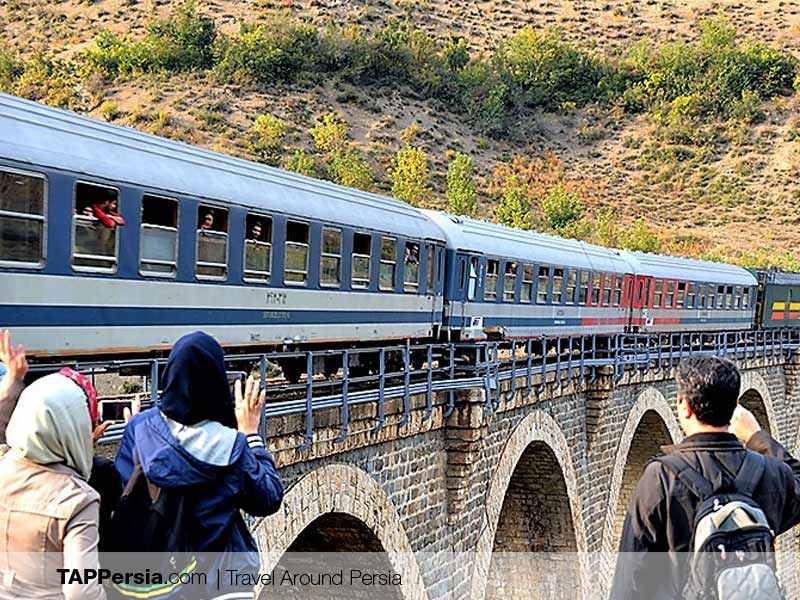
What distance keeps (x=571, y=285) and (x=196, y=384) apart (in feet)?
71.4

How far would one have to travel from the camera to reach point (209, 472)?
13.4 ft

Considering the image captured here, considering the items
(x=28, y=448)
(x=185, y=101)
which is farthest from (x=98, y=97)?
(x=28, y=448)

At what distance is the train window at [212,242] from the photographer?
11422 mm

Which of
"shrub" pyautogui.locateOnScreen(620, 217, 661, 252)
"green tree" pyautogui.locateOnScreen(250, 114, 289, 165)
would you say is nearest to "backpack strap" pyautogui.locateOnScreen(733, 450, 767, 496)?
"shrub" pyautogui.locateOnScreen(620, 217, 661, 252)

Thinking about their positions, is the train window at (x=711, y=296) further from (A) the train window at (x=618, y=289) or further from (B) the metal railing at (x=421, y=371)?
(A) the train window at (x=618, y=289)

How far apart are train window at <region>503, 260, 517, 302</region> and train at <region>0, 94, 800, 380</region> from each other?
0.17 feet

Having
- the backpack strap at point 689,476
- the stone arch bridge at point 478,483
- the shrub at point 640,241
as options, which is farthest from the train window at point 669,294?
the backpack strap at point 689,476

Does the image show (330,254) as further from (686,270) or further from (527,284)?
(686,270)

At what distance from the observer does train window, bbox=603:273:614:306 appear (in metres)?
27.7

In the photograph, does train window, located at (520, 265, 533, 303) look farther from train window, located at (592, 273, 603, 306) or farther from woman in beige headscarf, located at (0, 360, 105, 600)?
woman in beige headscarf, located at (0, 360, 105, 600)

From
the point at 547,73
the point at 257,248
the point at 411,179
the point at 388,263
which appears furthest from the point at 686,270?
the point at 547,73

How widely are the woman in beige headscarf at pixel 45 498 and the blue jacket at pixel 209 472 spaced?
266 mm

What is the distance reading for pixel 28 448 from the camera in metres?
3.96

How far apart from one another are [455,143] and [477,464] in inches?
2624
